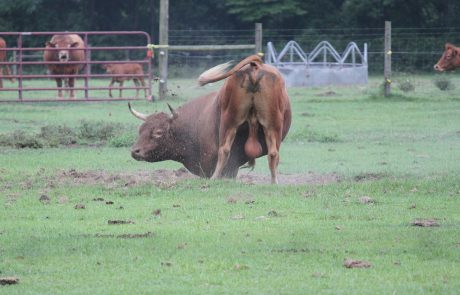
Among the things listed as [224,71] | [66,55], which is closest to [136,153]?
[224,71]

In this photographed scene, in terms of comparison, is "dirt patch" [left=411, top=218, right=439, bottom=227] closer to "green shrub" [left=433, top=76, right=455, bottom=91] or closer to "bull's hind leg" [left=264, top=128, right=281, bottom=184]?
"bull's hind leg" [left=264, top=128, right=281, bottom=184]

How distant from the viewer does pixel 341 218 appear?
8.69 m

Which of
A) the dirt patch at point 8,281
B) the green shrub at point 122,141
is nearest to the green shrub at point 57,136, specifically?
the green shrub at point 122,141

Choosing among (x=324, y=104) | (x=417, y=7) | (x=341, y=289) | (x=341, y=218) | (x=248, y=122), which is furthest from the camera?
(x=417, y=7)

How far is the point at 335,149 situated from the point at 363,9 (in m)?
28.0

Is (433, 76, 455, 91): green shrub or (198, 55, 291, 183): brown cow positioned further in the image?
(433, 76, 455, 91): green shrub

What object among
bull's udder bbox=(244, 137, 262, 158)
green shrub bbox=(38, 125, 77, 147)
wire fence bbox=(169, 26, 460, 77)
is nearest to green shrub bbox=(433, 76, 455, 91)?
wire fence bbox=(169, 26, 460, 77)

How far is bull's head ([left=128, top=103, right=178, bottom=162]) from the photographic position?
39.8ft

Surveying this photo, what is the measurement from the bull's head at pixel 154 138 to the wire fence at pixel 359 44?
21.0 m

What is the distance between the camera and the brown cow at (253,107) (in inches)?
432

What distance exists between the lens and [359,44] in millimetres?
39344

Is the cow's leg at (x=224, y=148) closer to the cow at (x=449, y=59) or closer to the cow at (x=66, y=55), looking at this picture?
the cow at (x=66, y=55)

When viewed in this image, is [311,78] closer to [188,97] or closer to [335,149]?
[188,97]

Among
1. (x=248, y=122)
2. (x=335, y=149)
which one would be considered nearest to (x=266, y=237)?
(x=248, y=122)
